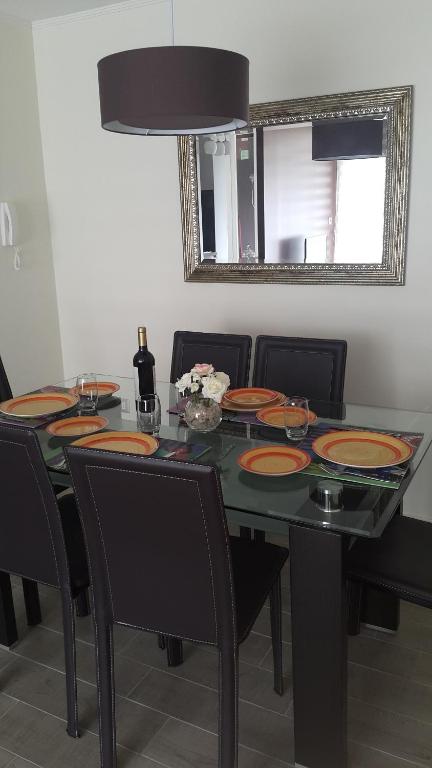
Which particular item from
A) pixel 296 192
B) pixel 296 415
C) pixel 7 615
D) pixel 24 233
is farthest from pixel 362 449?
pixel 24 233

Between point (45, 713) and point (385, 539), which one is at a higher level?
point (385, 539)

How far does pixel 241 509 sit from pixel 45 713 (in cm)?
97

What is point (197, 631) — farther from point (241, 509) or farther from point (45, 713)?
point (45, 713)

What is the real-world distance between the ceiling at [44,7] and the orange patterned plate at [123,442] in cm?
244

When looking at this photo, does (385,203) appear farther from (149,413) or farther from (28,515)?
(28,515)

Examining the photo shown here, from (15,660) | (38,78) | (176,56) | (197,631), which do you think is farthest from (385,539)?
(38,78)

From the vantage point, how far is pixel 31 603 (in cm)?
237

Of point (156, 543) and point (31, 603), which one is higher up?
point (156, 543)

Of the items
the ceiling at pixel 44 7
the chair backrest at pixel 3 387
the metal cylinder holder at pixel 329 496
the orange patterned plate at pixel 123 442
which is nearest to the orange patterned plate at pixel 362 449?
the metal cylinder holder at pixel 329 496

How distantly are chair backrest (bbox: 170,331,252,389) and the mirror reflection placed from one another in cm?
58

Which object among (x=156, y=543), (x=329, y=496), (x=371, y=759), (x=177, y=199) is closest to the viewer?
(x=156, y=543)

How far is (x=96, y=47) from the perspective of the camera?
3.39 metres

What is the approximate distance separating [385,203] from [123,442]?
1.67m

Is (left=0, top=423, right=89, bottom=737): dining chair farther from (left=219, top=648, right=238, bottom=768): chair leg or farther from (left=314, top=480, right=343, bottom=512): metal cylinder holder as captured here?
(left=314, top=480, right=343, bottom=512): metal cylinder holder
